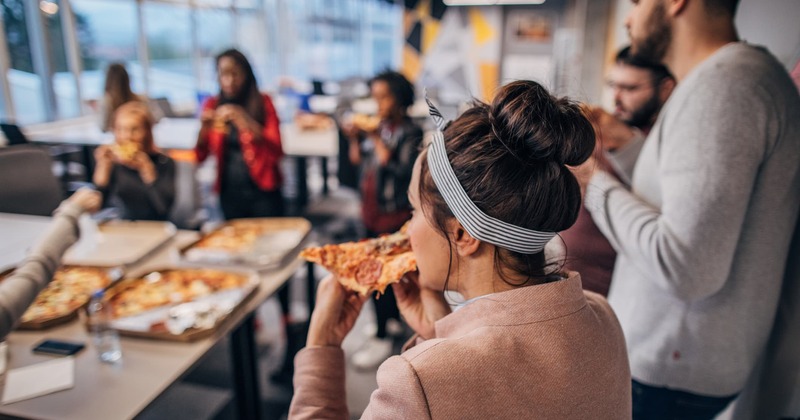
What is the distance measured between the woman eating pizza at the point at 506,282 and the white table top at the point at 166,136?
155 inches

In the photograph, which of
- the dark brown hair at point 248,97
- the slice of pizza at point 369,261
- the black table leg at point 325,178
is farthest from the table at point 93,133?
the slice of pizza at point 369,261

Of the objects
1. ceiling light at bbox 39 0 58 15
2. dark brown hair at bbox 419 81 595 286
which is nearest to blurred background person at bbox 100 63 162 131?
ceiling light at bbox 39 0 58 15

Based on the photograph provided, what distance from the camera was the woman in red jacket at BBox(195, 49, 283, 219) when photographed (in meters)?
2.92

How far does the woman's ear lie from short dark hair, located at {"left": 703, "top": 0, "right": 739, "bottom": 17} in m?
0.83

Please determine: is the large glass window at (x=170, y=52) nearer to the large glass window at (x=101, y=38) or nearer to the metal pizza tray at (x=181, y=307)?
the large glass window at (x=101, y=38)

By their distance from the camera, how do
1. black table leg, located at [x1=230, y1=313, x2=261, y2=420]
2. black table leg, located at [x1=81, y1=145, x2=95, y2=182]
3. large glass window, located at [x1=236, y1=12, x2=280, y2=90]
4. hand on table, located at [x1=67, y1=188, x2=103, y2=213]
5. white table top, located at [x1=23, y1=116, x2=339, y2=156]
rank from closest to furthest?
hand on table, located at [x1=67, y1=188, x2=103, y2=213] → black table leg, located at [x1=230, y1=313, x2=261, y2=420] → black table leg, located at [x1=81, y1=145, x2=95, y2=182] → white table top, located at [x1=23, y1=116, x2=339, y2=156] → large glass window, located at [x1=236, y1=12, x2=280, y2=90]

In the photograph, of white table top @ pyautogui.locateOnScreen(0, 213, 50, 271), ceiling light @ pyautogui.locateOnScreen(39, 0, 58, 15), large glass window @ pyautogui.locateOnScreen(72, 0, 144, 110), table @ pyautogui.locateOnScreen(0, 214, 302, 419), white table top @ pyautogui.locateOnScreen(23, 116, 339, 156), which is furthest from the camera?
large glass window @ pyautogui.locateOnScreen(72, 0, 144, 110)

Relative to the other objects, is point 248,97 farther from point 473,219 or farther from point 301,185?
point 301,185

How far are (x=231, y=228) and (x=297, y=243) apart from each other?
38cm

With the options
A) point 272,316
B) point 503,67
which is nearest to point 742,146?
point 272,316

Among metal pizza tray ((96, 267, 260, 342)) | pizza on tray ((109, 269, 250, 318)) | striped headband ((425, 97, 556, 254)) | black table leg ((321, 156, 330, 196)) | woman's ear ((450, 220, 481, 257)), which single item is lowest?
black table leg ((321, 156, 330, 196))

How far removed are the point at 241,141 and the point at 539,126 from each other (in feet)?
8.27

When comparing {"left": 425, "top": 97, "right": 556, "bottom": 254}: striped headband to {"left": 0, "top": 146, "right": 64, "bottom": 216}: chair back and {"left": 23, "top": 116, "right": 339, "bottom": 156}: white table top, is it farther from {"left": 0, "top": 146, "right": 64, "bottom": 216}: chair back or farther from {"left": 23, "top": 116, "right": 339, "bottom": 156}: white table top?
{"left": 23, "top": 116, "right": 339, "bottom": 156}: white table top

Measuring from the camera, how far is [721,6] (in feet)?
3.75
